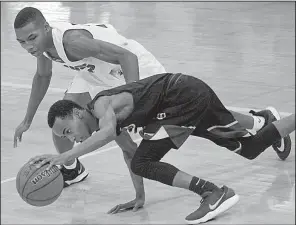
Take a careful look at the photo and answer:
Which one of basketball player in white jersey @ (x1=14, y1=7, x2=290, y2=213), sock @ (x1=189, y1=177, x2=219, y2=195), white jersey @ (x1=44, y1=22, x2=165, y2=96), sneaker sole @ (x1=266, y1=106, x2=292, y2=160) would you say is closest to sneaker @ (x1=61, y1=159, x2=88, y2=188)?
basketball player in white jersey @ (x1=14, y1=7, x2=290, y2=213)

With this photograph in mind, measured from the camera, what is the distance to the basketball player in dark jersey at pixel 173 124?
6.71 metres

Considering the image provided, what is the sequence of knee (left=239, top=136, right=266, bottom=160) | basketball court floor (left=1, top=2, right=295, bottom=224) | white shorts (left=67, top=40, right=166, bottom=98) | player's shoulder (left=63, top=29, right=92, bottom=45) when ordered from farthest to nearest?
1. white shorts (left=67, top=40, right=166, bottom=98)
2. basketball court floor (left=1, top=2, right=295, bottom=224)
3. knee (left=239, top=136, right=266, bottom=160)
4. player's shoulder (left=63, top=29, right=92, bottom=45)

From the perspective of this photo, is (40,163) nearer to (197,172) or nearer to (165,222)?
(165,222)

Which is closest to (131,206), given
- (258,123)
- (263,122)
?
(258,123)

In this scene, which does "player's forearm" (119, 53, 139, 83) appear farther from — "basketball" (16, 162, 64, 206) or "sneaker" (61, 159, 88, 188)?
"sneaker" (61, 159, 88, 188)

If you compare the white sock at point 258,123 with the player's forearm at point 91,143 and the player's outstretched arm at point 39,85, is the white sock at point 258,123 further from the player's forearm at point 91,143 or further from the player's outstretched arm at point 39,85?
the player's forearm at point 91,143

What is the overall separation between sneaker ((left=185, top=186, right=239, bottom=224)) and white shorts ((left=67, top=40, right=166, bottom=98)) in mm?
1115

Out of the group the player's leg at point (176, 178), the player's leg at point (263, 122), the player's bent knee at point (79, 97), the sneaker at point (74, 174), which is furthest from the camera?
the sneaker at point (74, 174)

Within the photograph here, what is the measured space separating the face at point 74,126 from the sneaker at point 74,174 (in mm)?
1543

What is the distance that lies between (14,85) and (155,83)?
16.0ft

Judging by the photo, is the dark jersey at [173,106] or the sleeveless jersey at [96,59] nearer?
the dark jersey at [173,106]

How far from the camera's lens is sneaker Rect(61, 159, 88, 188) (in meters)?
8.12

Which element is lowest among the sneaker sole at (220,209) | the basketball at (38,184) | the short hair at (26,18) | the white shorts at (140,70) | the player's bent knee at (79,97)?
the sneaker sole at (220,209)

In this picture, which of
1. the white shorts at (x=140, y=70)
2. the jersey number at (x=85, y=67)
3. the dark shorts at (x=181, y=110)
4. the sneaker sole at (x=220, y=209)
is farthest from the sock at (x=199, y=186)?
the jersey number at (x=85, y=67)
